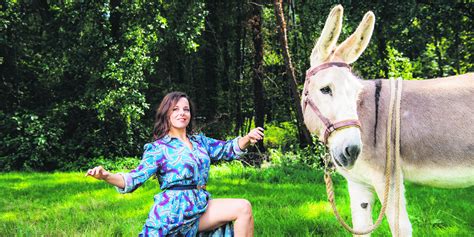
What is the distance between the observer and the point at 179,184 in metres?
2.60

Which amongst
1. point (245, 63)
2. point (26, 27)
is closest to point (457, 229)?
point (245, 63)

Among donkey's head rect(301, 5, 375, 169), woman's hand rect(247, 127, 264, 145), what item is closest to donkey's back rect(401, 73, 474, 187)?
donkey's head rect(301, 5, 375, 169)

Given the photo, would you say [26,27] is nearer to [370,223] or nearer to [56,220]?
[56,220]

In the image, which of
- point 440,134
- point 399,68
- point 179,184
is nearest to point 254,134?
point 179,184

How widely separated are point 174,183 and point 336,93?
121 centimetres

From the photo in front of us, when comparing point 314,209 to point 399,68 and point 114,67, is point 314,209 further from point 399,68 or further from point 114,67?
point 114,67

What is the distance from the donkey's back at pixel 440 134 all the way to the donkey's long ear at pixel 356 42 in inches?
17.1

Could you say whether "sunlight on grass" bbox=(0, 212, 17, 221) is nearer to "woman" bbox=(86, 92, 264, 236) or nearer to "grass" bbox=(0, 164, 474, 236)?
"grass" bbox=(0, 164, 474, 236)

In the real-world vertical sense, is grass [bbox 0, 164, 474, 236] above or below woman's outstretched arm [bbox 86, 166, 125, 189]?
below

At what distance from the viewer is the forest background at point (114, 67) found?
11.2 m

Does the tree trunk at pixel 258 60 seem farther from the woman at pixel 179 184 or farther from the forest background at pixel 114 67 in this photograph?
the woman at pixel 179 184

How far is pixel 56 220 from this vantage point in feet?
15.0

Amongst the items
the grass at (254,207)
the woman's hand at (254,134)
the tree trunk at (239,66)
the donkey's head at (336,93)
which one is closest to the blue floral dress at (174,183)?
the woman's hand at (254,134)

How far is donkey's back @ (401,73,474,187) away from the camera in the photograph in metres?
2.22
